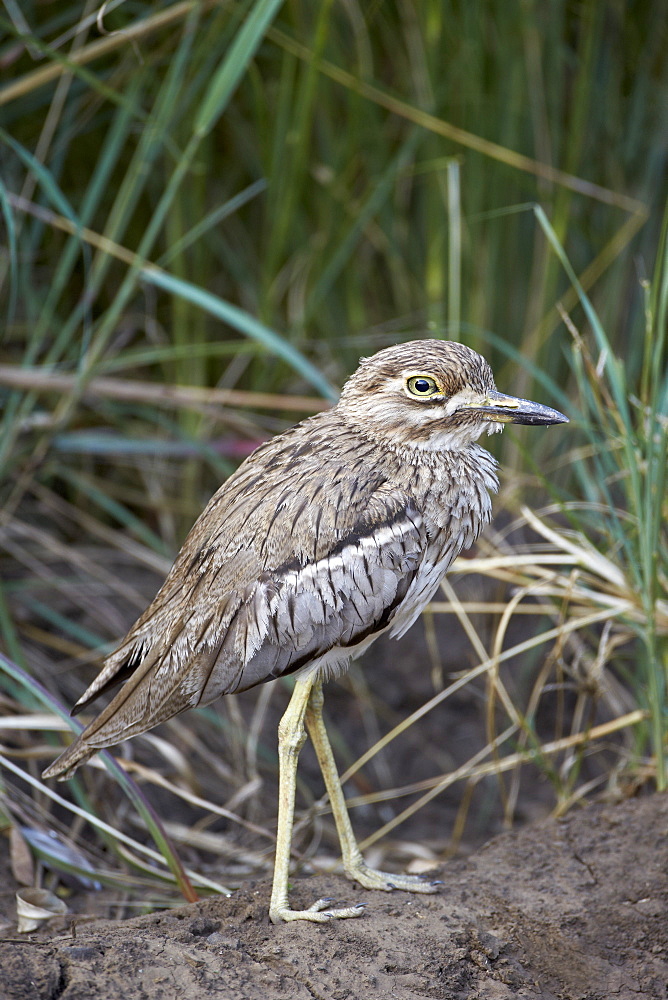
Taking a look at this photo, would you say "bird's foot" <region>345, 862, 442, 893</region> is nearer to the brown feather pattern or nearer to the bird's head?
the brown feather pattern

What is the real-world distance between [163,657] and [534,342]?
7.75 feet

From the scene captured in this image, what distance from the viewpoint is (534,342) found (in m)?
4.26

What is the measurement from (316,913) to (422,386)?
131 cm

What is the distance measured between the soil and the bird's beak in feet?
3.67

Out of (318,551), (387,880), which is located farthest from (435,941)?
(318,551)

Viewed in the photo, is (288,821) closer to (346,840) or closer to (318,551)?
(346,840)

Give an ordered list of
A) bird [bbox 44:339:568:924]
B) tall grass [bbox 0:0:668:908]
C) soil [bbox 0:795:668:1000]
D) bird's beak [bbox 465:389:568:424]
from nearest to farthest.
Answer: soil [bbox 0:795:668:1000]
bird [bbox 44:339:568:924]
bird's beak [bbox 465:389:568:424]
tall grass [bbox 0:0:668:908]

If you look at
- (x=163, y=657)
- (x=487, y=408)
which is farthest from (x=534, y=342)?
(x=163, y=657)

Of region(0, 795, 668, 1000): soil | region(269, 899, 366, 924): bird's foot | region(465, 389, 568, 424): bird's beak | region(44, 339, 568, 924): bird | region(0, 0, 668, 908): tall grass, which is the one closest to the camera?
region(0, 795, 668, 1000): soil

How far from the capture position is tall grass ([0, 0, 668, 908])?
3.60 m

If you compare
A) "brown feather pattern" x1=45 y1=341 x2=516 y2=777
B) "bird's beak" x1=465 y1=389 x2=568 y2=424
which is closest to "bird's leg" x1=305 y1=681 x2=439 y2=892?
"brown feather pattern" x1=45 y1=341 x2=516 y2=777

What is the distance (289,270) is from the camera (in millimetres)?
4492

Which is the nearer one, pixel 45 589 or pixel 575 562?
pixel 575 562

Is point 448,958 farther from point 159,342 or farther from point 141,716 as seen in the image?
point 159,342
